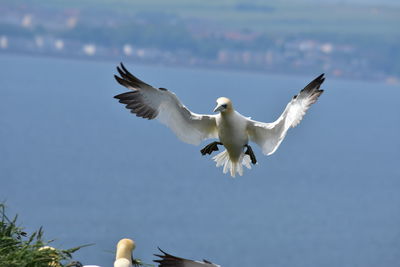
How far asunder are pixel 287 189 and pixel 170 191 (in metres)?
9.58

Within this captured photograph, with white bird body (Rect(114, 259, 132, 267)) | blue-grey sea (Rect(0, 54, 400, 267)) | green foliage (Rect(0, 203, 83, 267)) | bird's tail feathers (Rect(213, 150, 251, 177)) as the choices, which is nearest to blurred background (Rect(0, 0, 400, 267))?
blue-grey sea (Rect(0, 54, 400, 267))

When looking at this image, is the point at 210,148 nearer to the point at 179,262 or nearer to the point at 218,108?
the point at 218,108

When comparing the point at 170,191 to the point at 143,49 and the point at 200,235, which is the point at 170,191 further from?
the point at 143,49

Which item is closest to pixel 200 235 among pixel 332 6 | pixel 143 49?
pixel 143 49

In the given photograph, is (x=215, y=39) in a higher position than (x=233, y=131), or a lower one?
higher

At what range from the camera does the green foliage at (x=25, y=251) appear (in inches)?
300

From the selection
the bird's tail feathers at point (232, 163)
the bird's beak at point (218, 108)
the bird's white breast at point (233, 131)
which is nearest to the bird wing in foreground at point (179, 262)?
the bird's beak at point (218, 108)

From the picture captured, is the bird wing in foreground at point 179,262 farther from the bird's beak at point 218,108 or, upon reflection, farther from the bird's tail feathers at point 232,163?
the bird's tail feathers at point 232,163

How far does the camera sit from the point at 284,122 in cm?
1048

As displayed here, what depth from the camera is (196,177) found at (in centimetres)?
6134

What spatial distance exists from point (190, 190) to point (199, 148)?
25.1m

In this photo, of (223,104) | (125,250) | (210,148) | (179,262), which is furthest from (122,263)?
(210,148)

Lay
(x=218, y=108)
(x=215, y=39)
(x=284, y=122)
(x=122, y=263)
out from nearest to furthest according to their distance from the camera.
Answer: (x=122, y=263) → (x=218, y=108) → (x=284, y=122) → (x=215, y=39)

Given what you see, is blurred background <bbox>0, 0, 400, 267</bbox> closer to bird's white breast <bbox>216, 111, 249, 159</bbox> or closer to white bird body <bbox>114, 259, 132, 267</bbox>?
white bird body <bbox>114, 259, 132, 267</bbox>
